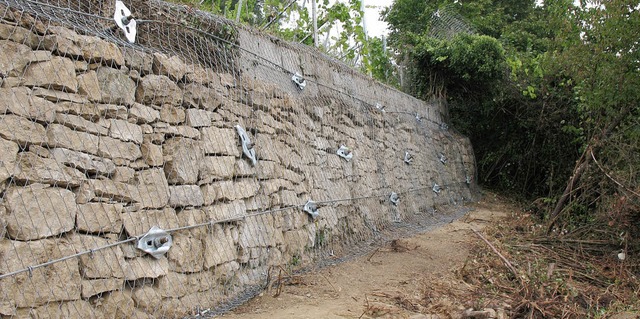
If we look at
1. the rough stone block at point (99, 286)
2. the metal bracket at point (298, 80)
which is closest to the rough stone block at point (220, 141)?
the rough stone block at point (99, 286)

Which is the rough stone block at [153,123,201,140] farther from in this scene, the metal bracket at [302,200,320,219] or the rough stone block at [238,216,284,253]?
the metal bracket at [302,200,320,219]

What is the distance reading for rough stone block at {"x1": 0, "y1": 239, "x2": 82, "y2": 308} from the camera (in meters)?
2.29

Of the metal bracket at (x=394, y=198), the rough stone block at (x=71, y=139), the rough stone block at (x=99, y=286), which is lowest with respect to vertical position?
the metal bracket at (x=394, y=198)

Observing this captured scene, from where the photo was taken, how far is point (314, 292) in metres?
3.90

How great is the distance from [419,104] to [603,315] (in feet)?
20.3

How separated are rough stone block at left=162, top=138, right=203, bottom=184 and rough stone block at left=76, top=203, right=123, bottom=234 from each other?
488mm

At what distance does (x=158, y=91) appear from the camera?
3324mm

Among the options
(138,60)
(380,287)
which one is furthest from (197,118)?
(380,287)

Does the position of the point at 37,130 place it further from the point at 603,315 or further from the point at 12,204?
the point at 603,315

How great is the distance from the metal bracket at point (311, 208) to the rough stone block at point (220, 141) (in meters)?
1.03

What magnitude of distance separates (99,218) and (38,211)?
0.35 metres

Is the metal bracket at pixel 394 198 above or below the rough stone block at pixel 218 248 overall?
below

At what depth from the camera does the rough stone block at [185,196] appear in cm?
326

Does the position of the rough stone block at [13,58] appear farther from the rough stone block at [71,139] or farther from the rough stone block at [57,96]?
the rough stone block at [71,139]
